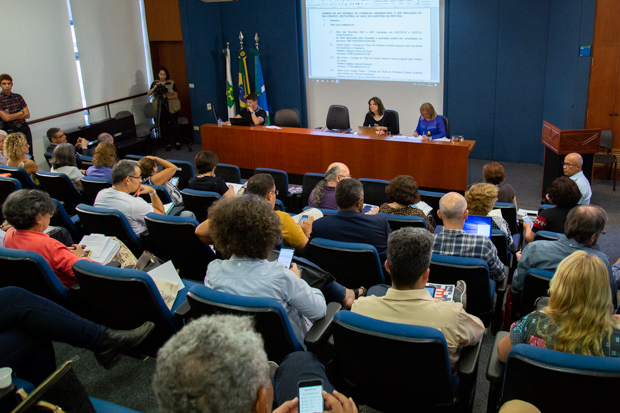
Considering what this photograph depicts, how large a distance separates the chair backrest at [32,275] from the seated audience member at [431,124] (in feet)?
17.3

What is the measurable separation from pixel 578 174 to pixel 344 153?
3.11 m

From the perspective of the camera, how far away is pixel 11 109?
7531 mm

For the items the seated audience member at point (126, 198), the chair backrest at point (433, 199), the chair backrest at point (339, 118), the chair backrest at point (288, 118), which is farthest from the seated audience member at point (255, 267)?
the chair backrest at point (288, 118)

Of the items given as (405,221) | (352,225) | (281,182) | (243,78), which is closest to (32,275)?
(352,225)

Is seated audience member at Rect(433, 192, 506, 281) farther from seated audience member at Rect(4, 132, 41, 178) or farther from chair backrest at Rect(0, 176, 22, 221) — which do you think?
seated audience member at Rect(4, 132, 41, 178)

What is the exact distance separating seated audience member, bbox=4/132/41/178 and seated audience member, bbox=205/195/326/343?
4240 millimetres

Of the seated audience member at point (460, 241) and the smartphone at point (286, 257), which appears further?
the seated audience member at point (460, 241)

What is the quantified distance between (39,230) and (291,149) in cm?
475

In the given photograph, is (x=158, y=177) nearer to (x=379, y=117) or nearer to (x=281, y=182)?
(x=281, y=182)

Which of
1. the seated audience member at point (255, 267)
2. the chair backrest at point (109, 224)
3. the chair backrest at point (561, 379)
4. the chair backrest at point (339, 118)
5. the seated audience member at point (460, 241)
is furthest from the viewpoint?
the chair backrest at point (339, 118)

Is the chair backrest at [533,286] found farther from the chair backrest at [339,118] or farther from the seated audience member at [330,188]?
the chair backrest at [339,118]

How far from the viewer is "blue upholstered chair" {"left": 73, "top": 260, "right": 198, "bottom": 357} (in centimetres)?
260

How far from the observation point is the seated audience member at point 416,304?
87.5 inches

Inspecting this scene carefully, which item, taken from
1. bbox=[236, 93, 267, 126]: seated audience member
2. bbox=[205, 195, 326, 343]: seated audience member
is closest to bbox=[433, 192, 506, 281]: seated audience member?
bbox=[205, 195, 326, 343]: seated audience member
